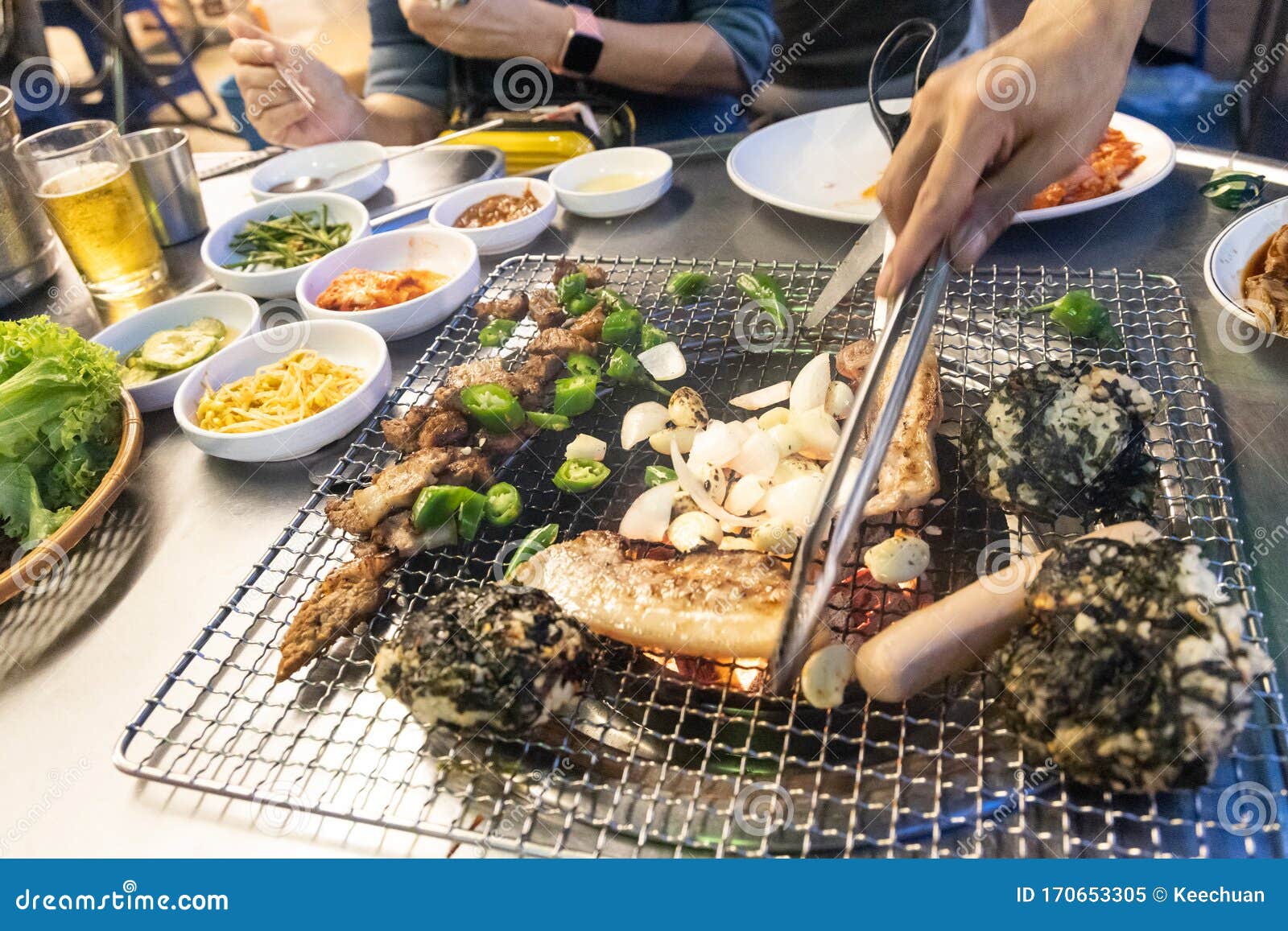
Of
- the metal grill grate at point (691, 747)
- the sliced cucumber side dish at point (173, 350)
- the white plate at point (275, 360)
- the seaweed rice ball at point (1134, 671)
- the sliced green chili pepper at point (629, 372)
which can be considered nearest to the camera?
the seaweed rice ball at point (1134, 671)

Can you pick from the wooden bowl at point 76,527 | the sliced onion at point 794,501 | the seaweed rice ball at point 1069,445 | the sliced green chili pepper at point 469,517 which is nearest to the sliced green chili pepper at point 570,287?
the sliced green chili pepper at point 469,517

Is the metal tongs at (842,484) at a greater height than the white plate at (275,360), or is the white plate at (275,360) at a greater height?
the metal tongs at (842,484)

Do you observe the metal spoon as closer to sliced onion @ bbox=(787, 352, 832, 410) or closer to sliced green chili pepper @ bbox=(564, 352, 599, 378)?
sliced green chili pepper @ bbox=(564, 352, 599, 378)

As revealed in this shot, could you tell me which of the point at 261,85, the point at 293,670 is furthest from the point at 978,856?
the point at 261,85

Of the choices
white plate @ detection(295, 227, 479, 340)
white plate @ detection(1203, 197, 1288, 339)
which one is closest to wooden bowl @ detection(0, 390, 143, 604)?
white plate @ detection(295, 227, 479, 340)

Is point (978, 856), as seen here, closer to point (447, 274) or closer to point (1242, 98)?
point (447, 274)

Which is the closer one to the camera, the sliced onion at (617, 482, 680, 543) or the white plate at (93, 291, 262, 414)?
the sliced onion at (617, 482, 680, 543)

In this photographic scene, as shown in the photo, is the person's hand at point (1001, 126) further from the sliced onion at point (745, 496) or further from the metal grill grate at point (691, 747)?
the sliced onion at point (745, 496)
